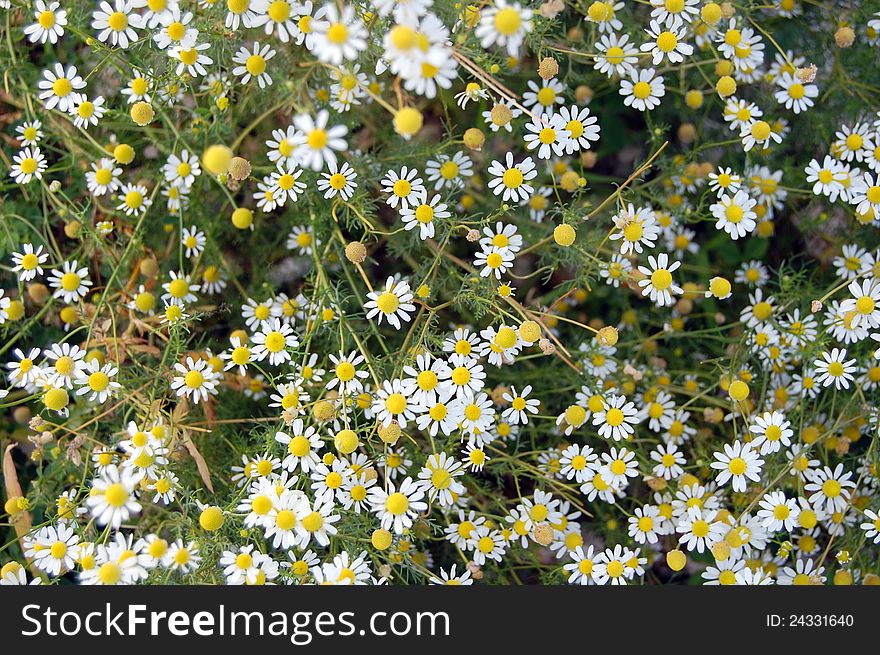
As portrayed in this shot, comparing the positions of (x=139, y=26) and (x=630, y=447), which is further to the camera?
(x=630, y=447)

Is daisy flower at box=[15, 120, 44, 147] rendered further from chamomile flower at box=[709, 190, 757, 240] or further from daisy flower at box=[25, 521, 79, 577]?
chamomile flower at box=[709, 190, 757, 240]

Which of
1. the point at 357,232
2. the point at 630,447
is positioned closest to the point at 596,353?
the point at 630,447

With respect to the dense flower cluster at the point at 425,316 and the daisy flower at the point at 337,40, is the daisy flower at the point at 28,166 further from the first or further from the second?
the daisy flower at the point at 337,40

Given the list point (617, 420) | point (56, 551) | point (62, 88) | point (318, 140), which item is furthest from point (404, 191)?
point (56, 551)

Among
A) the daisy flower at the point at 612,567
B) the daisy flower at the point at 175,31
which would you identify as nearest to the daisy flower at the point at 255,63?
the daisy flower at the point at 175,31

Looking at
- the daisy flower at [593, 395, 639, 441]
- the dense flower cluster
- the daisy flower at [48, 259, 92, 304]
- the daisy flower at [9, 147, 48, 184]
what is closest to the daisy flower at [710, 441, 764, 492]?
the dense flower cluster

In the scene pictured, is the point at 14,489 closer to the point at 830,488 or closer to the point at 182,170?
the point at 182,170

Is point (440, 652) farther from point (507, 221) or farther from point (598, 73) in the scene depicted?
point (598, 73)

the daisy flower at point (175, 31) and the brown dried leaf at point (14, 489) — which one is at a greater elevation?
the daisy flower at point (175, 31)
